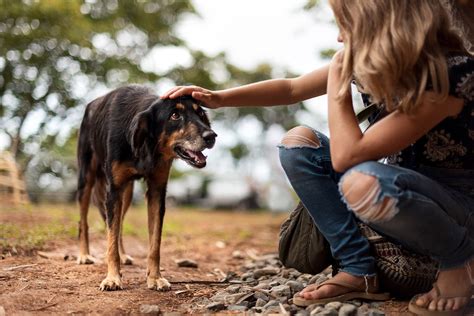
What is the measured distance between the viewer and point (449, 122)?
107 inches

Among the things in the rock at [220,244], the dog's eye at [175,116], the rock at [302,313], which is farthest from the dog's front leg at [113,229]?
the rock at [220,244]

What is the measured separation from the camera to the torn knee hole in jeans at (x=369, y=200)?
2465mm

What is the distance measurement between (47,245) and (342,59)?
411 cm

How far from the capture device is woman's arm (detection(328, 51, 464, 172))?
2.43 m

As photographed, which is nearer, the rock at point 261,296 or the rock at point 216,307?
the rock at point 216,307

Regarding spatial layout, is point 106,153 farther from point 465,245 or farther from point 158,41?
point 158,41

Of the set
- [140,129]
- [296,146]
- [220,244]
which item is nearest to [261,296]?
[296,146]

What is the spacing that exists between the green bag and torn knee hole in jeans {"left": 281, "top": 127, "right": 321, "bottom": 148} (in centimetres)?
45

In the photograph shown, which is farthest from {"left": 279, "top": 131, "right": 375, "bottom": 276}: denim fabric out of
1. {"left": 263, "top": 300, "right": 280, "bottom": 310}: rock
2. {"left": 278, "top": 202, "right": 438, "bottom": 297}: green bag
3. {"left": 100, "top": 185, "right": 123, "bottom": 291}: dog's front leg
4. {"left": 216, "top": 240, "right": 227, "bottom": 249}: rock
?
{"left": 216, "top": 240, "right": 227, "bottom": 249}: rock

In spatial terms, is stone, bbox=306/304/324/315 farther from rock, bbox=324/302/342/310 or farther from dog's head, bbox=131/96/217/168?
dog's head, bbox=131/96/217/168

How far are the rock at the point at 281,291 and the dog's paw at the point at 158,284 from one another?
79 centimetres

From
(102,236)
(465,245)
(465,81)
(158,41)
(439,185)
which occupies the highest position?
(158,41)

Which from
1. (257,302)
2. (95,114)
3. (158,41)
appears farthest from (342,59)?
(158,41)

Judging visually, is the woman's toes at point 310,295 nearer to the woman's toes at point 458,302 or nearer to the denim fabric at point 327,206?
the denim fabric at point 327,206
